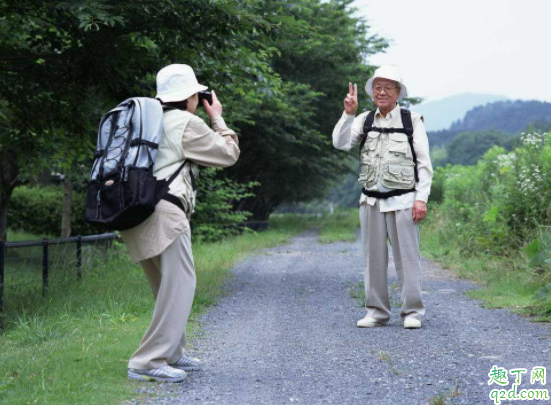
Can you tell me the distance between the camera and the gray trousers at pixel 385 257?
22.8 ft

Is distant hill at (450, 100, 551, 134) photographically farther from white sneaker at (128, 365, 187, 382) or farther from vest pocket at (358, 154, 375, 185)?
white sneaker at (128, 365, 187, 382)

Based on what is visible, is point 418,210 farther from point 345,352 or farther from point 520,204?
point 520,204

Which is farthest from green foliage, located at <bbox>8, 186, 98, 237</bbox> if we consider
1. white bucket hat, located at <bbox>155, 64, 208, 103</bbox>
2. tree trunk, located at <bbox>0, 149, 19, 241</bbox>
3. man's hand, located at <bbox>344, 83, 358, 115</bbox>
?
white bucket hat, located at <bbox>155, 64, 208, 103</bbox>

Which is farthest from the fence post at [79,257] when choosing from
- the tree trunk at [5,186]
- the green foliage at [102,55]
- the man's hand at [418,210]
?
the tree trunk at [5,186]

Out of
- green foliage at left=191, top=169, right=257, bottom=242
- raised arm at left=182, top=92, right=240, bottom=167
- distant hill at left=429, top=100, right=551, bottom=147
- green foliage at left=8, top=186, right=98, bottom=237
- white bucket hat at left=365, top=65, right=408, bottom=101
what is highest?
distant hill at left=429, top=100, right=551, bottom=147

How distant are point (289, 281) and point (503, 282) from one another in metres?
3.21

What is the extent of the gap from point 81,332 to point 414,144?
3.54 m

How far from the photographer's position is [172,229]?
4824mm

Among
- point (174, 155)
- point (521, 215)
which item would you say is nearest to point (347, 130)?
point (174, 155)

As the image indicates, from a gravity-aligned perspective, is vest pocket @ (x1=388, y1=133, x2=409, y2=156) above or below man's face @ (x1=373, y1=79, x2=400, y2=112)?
below

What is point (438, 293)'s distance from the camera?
979 centimetres

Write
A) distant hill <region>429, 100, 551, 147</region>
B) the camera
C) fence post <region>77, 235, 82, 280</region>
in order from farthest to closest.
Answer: distant hill <region>429, 100, 551, 147</region>
fence post <region>77, 235, 82, 280</region>
the camera

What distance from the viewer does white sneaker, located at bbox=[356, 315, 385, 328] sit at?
279 inches

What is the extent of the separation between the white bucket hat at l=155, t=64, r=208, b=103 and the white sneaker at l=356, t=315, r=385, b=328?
308cm
